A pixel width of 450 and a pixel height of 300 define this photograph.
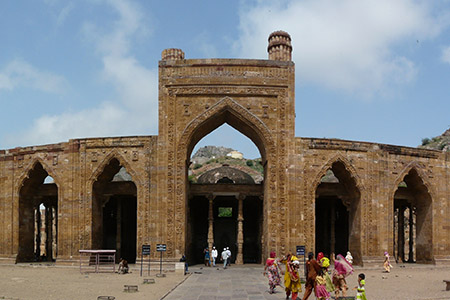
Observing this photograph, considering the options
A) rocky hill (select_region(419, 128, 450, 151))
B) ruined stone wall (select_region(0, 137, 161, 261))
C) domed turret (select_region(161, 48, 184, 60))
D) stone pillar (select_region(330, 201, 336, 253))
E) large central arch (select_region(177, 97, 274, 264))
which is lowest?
stone pillar (select_region(330, 201, 336, 253))

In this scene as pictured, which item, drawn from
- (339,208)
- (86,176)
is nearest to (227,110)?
(86,176)

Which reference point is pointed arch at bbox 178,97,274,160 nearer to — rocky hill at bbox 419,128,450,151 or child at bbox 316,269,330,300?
child at bbox 316,269,330,300

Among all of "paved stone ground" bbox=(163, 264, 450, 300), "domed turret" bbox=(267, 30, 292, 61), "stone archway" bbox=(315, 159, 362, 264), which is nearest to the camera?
"paved stone ground" bbox=(163, 264, 450, 300)

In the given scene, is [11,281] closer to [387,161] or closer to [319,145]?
[319,145]

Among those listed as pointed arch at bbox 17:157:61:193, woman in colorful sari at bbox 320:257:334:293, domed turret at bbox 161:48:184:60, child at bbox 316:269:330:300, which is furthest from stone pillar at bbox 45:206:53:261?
child at bbox 316:269:330:300

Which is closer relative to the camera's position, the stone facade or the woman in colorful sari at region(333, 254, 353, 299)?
the woman in colorful sari at region(333, 254, 353, 299)

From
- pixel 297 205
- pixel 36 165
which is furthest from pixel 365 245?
pixel 36 165

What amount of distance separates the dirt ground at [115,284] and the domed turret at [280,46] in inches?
480

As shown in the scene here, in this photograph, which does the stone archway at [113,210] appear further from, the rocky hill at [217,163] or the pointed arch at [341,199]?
the pointed arch at [341,199]

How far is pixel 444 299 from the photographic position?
48.2 feet

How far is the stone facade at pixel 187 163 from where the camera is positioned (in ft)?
84.9

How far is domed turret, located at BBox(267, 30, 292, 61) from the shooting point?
91.9 ft

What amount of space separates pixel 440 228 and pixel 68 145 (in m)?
21.5

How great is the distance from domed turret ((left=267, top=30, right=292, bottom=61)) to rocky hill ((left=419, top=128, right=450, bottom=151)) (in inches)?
1564
